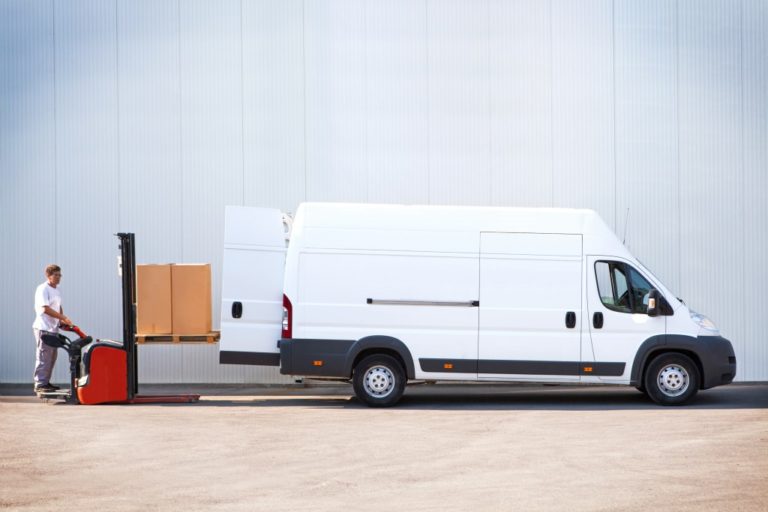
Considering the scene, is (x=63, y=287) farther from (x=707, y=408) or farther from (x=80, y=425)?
(x=707, y=408)

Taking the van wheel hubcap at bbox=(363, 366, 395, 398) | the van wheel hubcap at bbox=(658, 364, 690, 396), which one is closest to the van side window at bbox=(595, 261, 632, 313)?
the van wheel hubcap at bbox=(658, 364, 690, 396)

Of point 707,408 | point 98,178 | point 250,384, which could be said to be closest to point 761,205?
point 707,408

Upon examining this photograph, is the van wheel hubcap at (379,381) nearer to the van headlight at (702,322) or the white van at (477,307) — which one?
the white van at (477,307)

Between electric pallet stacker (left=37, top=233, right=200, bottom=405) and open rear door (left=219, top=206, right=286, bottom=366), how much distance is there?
131cm

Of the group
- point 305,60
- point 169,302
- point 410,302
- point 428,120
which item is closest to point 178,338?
point 169,302

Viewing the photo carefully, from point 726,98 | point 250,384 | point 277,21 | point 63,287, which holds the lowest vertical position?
point 250,384

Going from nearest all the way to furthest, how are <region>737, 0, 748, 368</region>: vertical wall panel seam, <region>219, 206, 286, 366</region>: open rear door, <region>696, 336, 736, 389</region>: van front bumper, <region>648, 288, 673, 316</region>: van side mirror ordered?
<region>648, 288, 673, 316</region>: van side mirror, <region>696, 336, 736, 389</region>: van front bumper, <region>219, 206, 286, 366</region>: open rear door, <region>737, 0, 748, 368</region>: vertical wall panel seam

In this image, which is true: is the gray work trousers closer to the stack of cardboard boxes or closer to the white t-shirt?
the white t-shirt

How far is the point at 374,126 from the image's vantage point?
18.0m

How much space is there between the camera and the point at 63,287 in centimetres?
1789

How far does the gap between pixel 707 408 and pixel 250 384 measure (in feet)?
24.6

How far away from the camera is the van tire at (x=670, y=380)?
14.2m

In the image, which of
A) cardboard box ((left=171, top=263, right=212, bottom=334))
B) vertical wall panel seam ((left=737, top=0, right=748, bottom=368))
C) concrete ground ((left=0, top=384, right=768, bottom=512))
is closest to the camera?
concrete ground ((left=0, top=384, right=768, bottom=512))

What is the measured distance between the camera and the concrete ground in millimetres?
7980
